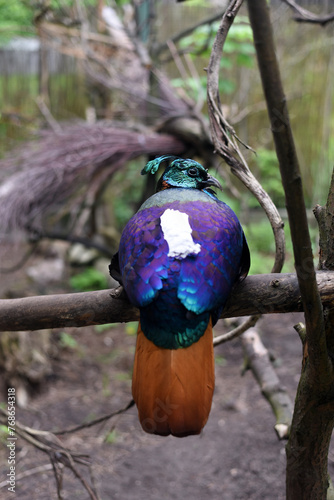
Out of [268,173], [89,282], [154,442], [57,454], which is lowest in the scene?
[154,442]

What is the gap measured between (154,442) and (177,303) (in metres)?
1.71

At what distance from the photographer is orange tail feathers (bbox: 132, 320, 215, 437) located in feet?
2.90

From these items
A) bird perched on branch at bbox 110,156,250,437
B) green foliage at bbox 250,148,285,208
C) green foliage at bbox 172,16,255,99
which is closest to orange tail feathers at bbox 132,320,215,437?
bird perched on branch at bbox 110,156,250,437

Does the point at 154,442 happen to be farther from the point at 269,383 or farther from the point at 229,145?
the point at 229,145

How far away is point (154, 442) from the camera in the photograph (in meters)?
2.40

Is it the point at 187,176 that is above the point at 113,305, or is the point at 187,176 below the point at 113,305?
above

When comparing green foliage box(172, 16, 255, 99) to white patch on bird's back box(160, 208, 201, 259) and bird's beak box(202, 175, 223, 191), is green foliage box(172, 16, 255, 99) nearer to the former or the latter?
bird's beak box(202, 175, 223, 191)

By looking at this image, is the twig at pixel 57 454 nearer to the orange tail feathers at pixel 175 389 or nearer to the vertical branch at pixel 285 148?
the orange tail feathers at pixel 175 389

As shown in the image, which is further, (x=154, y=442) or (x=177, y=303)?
(x=154, y=442)

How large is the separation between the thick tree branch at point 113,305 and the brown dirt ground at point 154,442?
611 mm

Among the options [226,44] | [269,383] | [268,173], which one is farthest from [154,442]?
[268,173]

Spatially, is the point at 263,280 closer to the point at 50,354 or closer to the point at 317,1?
the point at 50,354

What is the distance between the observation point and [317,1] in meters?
4.35

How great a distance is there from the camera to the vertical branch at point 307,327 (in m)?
0.55
